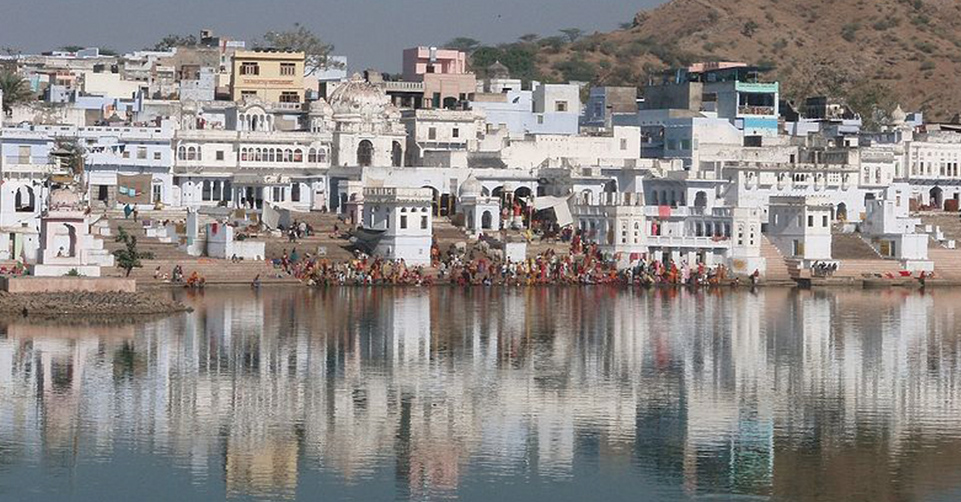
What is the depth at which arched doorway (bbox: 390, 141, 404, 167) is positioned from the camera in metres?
62.1

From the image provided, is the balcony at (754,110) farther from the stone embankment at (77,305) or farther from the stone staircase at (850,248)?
the stone embankment at (77,305)

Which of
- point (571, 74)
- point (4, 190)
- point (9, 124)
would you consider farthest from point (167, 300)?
point (571, 74)

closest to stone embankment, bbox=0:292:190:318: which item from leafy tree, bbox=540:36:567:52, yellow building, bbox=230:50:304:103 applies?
yellow building, bbox=230:50:304:103

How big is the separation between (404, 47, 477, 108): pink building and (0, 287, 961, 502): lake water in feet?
71.1

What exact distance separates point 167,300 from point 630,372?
11.4m

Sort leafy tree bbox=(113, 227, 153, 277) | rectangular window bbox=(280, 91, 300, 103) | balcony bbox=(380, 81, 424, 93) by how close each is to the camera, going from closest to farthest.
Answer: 1. leafy tree bbox=(113, 227, 153, 277)
2. rectangular window bbox=(280, 91, 300, 103)
3. balcony bbox=(380, 81, 424, 93)

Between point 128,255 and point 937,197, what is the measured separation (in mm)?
29203

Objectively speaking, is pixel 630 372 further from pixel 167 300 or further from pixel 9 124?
pixel 9 124

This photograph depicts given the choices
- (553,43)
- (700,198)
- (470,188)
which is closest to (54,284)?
(470,188)

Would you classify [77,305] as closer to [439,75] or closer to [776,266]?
[776,266]

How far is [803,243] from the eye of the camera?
57.9m

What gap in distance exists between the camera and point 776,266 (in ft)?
189

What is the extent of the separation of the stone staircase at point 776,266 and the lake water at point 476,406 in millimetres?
10991

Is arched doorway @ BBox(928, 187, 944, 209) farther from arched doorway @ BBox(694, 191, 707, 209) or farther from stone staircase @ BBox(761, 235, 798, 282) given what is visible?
stone staircase @ BBox(761, 235, 798, 282)
